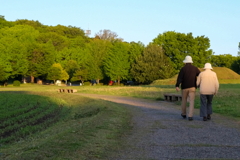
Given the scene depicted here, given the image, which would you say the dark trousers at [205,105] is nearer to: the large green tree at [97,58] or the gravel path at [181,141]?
the gravel path at [181,141]

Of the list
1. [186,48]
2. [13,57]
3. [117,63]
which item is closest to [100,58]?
[117,63]

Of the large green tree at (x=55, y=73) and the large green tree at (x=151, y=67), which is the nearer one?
the large green tree at (x=151, y=67)

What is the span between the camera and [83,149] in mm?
6512

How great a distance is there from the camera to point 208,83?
11.6m

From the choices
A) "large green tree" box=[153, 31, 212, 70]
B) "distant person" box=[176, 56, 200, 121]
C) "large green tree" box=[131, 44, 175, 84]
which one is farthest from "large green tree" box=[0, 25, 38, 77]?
"distant person" box=[176, 56, 200, 121]

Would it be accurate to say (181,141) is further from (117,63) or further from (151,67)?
(117,63)

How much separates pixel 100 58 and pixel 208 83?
72.9 metres

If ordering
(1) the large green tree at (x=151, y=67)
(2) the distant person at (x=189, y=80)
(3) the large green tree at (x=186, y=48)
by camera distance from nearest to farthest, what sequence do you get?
(2) the distant person at (x=189, y=80) → (1) the large green tree at (x=151, y=67) → (3) the large green tree at (x=186, y=48)

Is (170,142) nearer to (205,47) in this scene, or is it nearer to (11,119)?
(11,119)

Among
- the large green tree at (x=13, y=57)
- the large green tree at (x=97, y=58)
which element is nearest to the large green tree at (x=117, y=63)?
the large green tree at (x=97, y=58)

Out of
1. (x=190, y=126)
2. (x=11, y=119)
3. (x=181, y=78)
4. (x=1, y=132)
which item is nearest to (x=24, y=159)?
(x=190, y=126)

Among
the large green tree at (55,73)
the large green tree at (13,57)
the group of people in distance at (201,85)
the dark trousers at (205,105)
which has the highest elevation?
the large green tree at (13,57)

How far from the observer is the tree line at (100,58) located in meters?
71.1

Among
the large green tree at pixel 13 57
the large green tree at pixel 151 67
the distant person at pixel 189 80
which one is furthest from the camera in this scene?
the large green tree at pixel 151 67
